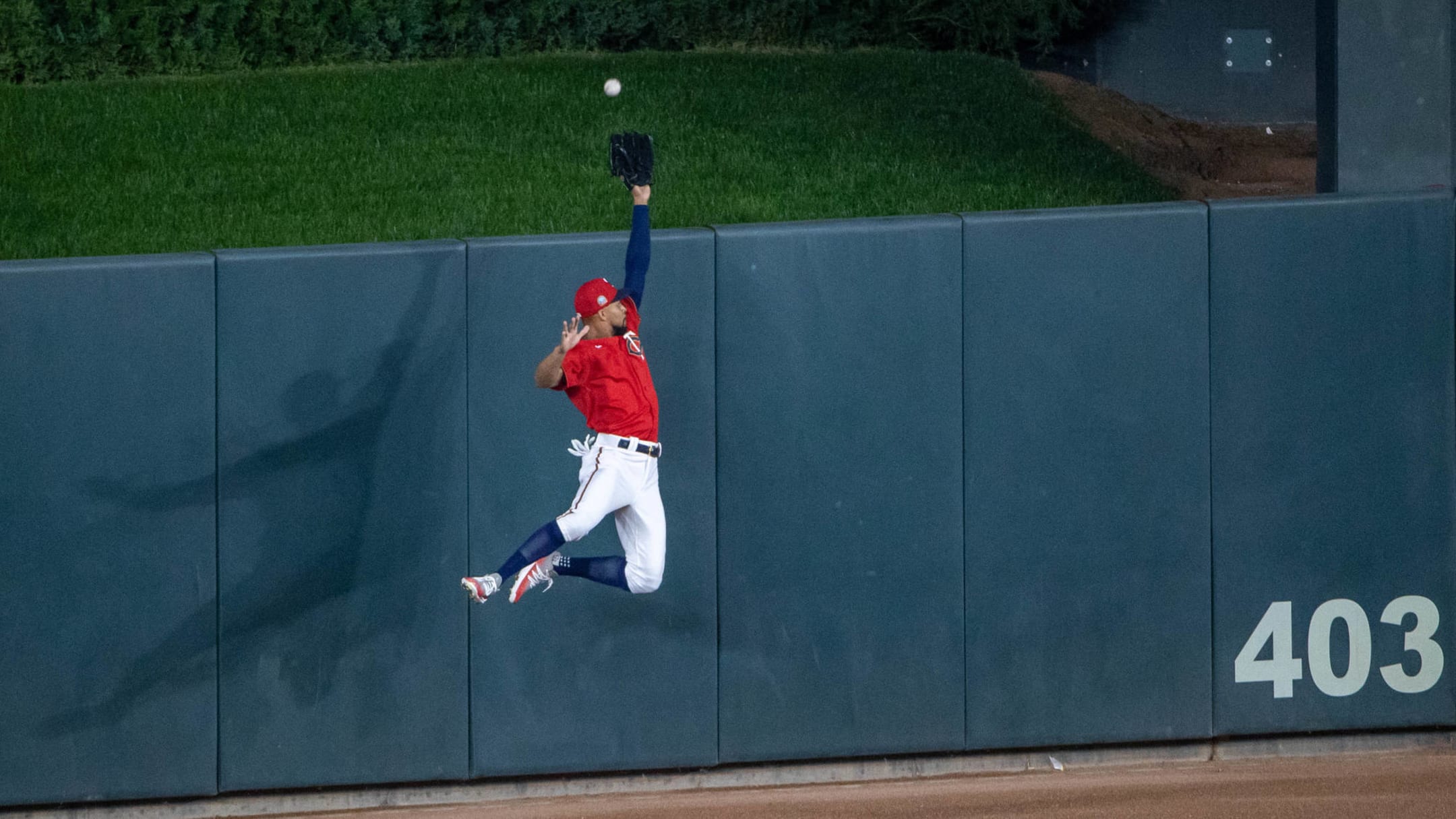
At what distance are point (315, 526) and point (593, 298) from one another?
201 centimetres

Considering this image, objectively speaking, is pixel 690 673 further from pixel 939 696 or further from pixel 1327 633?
pixel 1327 633

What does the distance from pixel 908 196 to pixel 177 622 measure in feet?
19.1

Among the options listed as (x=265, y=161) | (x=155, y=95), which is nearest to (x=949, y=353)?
(x=265, y=161)

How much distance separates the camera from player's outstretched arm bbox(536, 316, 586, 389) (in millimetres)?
5676

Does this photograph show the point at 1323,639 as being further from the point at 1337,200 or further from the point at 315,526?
the point at 315,526

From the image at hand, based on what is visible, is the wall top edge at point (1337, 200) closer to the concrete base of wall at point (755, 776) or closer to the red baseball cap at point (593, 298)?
the concrete base of wall at point (755, 776)

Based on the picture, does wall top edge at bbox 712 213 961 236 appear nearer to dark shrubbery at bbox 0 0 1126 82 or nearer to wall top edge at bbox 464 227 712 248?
wall top edge at bbox 464 227 712 248

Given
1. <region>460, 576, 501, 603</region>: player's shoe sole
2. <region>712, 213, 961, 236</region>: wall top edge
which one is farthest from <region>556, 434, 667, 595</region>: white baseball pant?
<region>712, 213, 961, 236</region>: wall top edge

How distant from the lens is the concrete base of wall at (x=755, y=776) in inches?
273

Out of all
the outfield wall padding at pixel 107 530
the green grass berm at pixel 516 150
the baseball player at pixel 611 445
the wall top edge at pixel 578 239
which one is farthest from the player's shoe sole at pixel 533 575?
the green grass berm at pixel 516 150

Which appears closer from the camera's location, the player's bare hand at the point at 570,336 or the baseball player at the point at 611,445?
the player's bare hand at the point at 570,336

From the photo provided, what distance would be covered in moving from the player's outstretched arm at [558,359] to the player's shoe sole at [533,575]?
759 mm

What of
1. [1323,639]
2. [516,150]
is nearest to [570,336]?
[1323,639]

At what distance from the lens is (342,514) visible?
22.6ft
